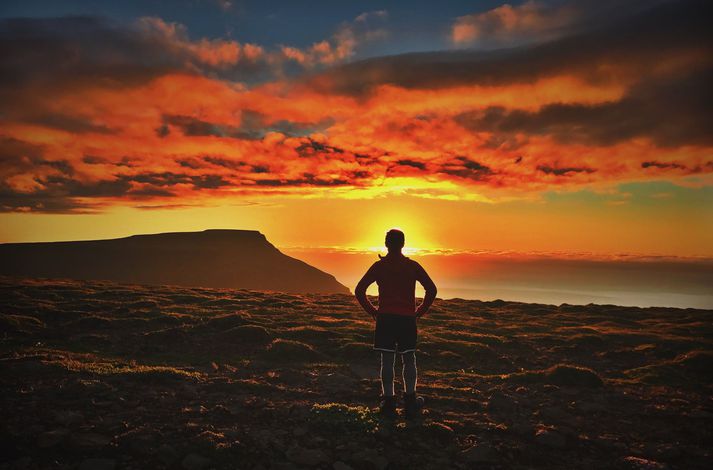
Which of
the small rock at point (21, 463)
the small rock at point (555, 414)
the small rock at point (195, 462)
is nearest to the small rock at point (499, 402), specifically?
the small rock at point (555, 414)

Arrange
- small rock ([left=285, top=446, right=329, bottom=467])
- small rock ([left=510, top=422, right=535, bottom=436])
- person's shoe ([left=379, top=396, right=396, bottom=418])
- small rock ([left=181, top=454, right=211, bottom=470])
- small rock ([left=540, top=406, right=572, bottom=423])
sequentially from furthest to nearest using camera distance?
small rock ([left=540, top=406, right=572, bottom=423]) < person's shoe ([left=379, top=396, right=396, bottom=418]) < small rock ([left=510, top=422, right=535, bottom=436]) < small rock ([left=285, top=446, right=329, bottom=467]) < small rock ([left=181, top=454, right=211, bottom=470])

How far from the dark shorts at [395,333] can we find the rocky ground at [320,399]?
1643 mm

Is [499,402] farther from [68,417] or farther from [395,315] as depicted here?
[68,417]

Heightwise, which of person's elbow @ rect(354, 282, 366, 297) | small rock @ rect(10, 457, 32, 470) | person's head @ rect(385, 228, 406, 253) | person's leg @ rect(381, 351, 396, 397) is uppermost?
person's head @ rect(385, 228, 406, 253)

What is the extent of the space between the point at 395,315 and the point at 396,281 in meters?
0.79

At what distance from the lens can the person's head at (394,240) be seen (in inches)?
441

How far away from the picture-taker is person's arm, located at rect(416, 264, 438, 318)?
1127cm

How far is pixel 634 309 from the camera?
43125 mm

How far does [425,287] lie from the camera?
38.0ft

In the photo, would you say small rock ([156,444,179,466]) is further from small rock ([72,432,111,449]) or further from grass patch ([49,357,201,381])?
grass patch ([49,357,201,381])

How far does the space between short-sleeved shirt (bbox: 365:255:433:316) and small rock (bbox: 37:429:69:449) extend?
6.79 metres

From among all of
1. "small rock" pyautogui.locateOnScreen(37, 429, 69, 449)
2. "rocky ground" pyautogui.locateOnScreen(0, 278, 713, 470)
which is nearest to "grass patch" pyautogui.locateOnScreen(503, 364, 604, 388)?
"rocky ground" pyautogui.locateOnScreen(0, 278, 713, 470)

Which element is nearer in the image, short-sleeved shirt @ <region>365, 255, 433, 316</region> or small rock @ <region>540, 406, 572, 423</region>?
short-sleeved shirt @ <region>365, 255, 433, 316</region>

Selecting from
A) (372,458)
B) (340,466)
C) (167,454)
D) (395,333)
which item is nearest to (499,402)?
(395,333)
